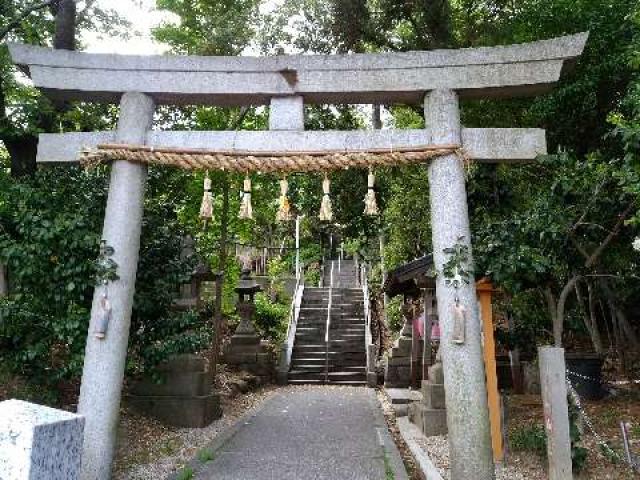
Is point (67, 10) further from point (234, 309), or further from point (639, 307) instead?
point (639, 307)

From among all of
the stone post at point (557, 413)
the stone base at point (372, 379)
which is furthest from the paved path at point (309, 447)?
the stone base at point (372, 379)

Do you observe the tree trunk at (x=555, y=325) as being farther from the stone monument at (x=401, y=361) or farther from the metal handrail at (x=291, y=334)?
the metal handrail at (x=291, y=334)

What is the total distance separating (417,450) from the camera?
7090 mm

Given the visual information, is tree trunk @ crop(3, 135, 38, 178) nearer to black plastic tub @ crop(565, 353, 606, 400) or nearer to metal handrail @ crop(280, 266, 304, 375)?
metal handrail @ crop(280, 266, 304, 375)

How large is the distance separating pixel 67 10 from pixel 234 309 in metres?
11.5

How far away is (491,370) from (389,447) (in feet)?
5.86

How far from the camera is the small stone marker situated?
5.45 ft

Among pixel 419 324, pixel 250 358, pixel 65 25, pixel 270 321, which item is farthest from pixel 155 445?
pixel 270 321

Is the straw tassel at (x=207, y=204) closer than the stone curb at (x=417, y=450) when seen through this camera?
Yes

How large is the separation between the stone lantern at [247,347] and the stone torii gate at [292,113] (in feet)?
30.5

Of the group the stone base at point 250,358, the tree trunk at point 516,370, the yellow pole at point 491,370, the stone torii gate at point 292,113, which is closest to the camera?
the stone torii gate at point 292,113

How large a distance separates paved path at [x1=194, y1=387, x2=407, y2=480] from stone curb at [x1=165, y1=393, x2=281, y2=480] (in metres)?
0.05

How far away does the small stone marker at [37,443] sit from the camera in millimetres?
1660

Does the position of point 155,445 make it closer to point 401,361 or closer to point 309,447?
point 309,447
